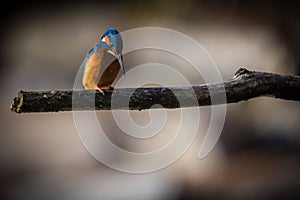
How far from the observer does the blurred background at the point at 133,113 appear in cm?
177

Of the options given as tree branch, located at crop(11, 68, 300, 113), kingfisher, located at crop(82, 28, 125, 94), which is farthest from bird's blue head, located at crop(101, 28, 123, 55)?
tree branch, located at crop(11, 68, 300, 113)

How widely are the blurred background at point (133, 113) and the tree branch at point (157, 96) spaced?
38.3 inches

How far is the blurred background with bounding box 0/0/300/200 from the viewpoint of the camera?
177 cm

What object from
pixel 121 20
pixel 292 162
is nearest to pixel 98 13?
pixel 121 20

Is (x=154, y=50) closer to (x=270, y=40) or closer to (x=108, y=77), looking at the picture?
(x=270, y=40)

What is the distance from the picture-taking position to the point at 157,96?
30.5 inches

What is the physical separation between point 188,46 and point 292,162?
0.72 metres

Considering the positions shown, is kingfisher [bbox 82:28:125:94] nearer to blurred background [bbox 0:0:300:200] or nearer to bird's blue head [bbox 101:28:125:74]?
bird's blue head [bbox 101:28:125:74]

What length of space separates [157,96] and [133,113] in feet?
4.00

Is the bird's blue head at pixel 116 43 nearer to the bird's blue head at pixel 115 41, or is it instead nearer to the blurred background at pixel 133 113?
the bird's blue head at pixel 115 41

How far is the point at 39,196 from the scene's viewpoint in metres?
1.88

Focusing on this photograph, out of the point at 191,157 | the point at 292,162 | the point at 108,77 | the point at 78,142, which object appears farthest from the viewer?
the point at 78,142

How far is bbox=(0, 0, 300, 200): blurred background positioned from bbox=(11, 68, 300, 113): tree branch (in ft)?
3.19

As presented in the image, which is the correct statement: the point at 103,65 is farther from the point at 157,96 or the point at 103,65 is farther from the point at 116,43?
the point at 157,96
